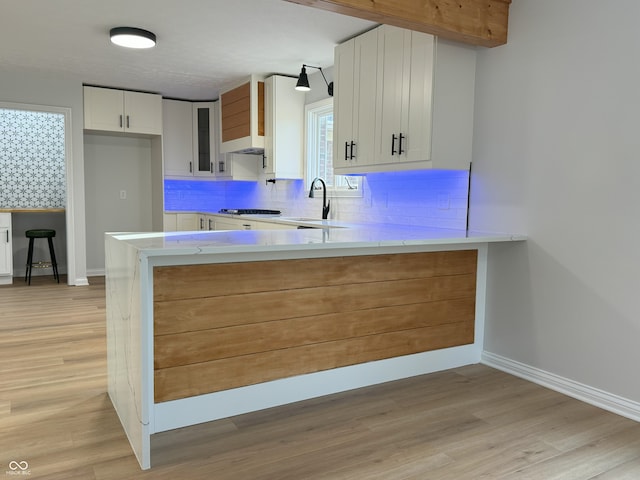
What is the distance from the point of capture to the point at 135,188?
21.8 feet

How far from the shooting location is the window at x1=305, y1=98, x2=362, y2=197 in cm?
477

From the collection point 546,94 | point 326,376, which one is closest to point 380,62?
point 546,94

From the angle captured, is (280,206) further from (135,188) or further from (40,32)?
(40,32)

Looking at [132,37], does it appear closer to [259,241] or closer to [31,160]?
[259,241]

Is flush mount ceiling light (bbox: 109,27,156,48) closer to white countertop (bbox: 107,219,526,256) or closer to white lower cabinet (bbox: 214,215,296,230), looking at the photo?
white lower cabinet (bbox: 214,215,296,230)

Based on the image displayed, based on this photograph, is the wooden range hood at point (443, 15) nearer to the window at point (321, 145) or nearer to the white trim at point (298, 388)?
the white trim at point (298, 388)

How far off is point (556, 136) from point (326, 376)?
1849mm

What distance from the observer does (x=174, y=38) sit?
395 centimetres

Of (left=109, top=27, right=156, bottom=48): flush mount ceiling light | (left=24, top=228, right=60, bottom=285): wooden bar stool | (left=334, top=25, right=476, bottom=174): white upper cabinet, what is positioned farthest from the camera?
(left=24, top=228, right=60, bottom=285): wooden bar stool

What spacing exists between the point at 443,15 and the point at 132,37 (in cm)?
240

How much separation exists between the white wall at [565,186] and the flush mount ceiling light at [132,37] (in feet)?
8.21

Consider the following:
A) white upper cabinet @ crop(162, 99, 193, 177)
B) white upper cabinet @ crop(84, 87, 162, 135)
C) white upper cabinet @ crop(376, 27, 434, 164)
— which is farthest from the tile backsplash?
white upper cabinet @ crop(84, 87, 162, 135)

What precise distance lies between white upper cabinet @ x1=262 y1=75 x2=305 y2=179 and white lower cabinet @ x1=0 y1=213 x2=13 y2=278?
303cm

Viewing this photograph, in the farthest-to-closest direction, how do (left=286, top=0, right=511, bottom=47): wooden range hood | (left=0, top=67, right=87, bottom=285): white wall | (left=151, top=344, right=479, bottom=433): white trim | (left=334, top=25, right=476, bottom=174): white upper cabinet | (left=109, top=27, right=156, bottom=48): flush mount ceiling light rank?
1. (left=0, top=67, right=87, bottom=285): white wall
2. (left=109, top=27, right=156, bottom=48): flush mount ceiling light
3. (left=334, top=25, right=476, bottom=174): white upper cabinet
4. (left=286, top=0, right=511, bottom=47): wooden range hood
5. (left=151, top=344, right=479, bottom=433): white trim
